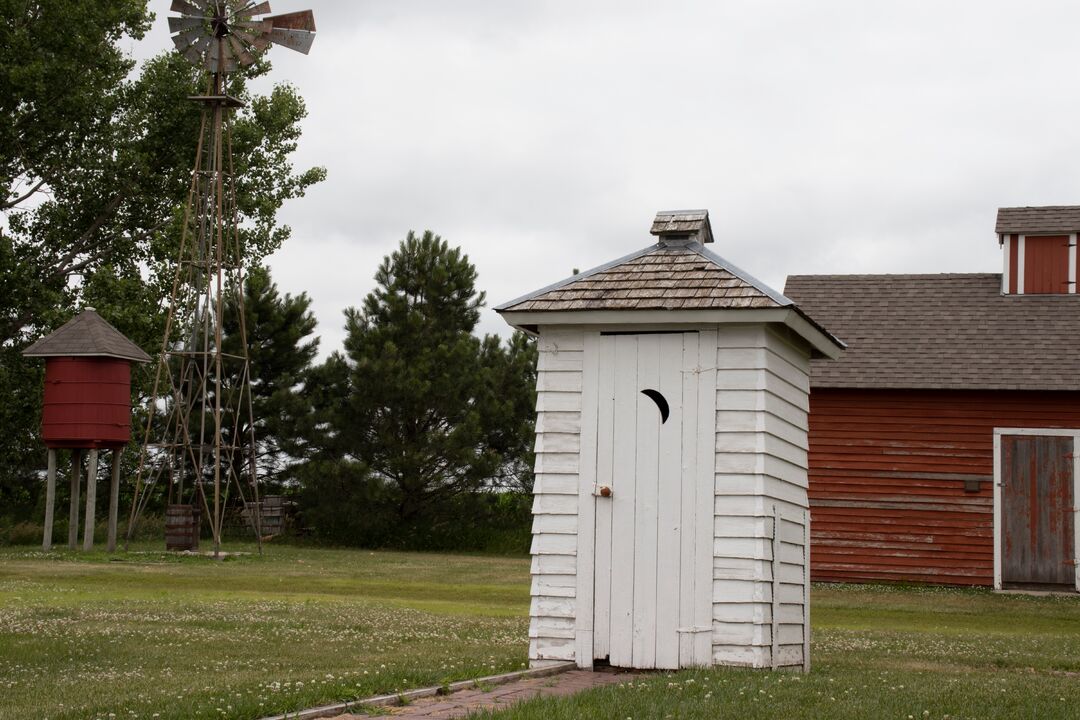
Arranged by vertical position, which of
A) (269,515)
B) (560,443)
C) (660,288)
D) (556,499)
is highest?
(660,288)

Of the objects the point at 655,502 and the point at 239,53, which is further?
the point at 239,53

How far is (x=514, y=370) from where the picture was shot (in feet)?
131

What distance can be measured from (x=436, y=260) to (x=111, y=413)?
11.8 m

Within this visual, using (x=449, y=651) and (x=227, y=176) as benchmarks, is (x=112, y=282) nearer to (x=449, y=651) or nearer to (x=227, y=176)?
(x=227, y=176)

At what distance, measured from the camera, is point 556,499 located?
10234 mm

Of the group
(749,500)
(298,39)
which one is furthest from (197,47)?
(749,500)

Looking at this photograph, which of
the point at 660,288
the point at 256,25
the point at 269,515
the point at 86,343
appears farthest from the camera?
the point at 269,515

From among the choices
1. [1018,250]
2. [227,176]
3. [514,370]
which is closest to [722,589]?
[1018,250]

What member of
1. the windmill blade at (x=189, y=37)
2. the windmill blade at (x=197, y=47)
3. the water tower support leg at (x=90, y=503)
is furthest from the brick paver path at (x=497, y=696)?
the windmill blade at (x=189, y=37)

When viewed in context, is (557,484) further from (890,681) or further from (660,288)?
(890,681)

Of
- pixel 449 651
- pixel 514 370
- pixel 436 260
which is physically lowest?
pixel 449 651

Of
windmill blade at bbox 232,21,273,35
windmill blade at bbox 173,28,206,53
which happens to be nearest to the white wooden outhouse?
windmill blade at bbox 232,21,273,35

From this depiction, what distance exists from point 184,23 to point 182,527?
10.3m

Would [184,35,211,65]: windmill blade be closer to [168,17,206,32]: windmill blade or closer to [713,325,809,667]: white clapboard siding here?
[168,17,206,32]: windmill blade
